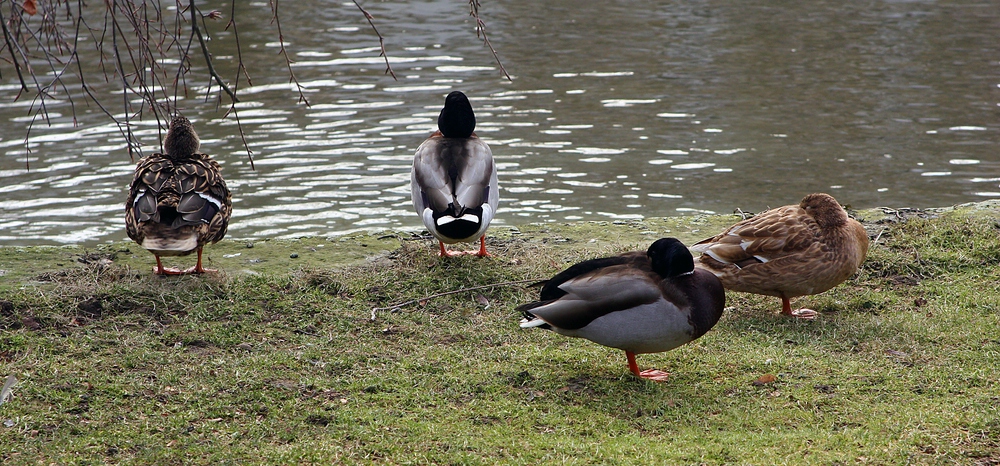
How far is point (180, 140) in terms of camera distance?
6914mm

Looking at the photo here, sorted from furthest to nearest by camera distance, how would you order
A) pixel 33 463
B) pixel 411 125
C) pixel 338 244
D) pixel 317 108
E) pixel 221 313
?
1. pixel 317 108
2. pixel 411 125
3. pixel 338 244
4. pixel 221 313
5. pixel 33 463

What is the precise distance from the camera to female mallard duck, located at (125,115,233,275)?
19.9 feet

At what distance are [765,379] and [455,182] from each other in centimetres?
256

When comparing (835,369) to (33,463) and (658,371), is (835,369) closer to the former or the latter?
(658,371)

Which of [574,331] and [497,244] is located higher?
[574,331]

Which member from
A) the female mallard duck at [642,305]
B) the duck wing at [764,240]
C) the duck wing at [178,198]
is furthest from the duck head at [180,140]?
the duck wing at [764,240]

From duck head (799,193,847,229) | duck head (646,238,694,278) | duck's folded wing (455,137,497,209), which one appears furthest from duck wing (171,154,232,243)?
duck head (799,193,847,229)

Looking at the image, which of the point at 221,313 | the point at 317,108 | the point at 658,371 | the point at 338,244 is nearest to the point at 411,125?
the point at 317,108

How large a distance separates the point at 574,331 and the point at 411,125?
8287mm

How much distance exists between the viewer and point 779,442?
4.28 m

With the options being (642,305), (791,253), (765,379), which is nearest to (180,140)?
(642,305)

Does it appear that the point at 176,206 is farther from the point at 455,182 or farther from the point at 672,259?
the point at 672,259

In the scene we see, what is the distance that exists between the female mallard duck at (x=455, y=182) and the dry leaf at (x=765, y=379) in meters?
2.08

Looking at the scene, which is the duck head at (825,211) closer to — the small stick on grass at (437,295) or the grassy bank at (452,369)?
the grassy bank at (452,369)
